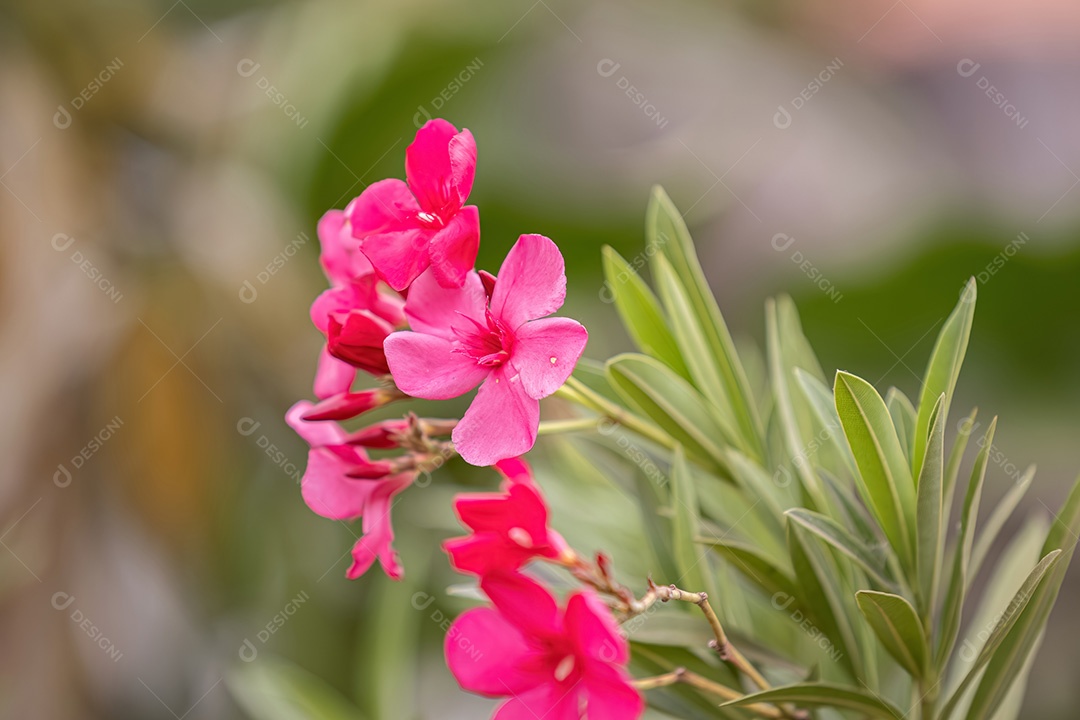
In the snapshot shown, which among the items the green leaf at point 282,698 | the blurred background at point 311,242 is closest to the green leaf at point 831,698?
the green leaf at point 282,698

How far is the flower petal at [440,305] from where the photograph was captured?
17.2 inches

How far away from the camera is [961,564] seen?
0.51 m

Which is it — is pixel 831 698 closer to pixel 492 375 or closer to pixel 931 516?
pixel 931 516

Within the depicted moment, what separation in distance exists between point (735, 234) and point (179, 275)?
122cm

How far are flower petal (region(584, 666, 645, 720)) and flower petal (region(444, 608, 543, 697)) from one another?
4 centimetres

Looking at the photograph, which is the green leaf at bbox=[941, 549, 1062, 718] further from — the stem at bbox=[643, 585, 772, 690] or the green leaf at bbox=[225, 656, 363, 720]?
the green leaf at bbox=[225, 656, 363, 720]

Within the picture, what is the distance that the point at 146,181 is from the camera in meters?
1.96

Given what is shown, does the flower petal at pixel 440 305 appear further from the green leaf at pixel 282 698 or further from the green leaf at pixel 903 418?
the green leaf at pixel 282 698

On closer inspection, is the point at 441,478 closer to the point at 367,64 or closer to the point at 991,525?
the point at 367,64

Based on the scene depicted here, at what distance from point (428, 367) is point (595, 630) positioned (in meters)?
0.15

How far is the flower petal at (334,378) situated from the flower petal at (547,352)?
0.43 feet

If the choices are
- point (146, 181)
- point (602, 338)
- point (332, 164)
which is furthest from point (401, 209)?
point (146, 181)

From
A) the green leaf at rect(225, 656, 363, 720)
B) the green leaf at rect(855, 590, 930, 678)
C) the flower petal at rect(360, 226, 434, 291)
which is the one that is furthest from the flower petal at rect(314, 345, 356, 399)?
the green leaf at rect(225, 656, 363, 720)

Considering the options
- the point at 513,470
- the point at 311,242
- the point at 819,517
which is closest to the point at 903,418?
the point at 819,517
